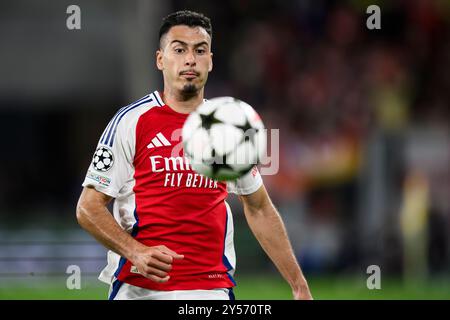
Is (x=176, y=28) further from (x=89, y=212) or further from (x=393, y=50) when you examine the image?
(x=393, y=50)

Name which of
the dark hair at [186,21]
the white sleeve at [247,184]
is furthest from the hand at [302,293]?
the dark hair at [186,21]

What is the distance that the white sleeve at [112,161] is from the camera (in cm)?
559

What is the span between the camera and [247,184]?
19.3ft

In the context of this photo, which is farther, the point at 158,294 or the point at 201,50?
the point at 201,50

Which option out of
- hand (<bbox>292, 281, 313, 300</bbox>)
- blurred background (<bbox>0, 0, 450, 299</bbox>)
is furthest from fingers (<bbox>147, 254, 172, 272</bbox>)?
blurred background (<bbox>0, 0, 450, 299</bbox>)

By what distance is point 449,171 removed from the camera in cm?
1548

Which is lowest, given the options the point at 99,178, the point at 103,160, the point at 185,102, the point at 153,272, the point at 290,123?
the point at 153,272

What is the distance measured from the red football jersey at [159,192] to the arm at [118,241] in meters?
0.09

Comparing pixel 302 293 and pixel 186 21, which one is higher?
pixel 186 21

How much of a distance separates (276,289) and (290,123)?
13.4 feet
